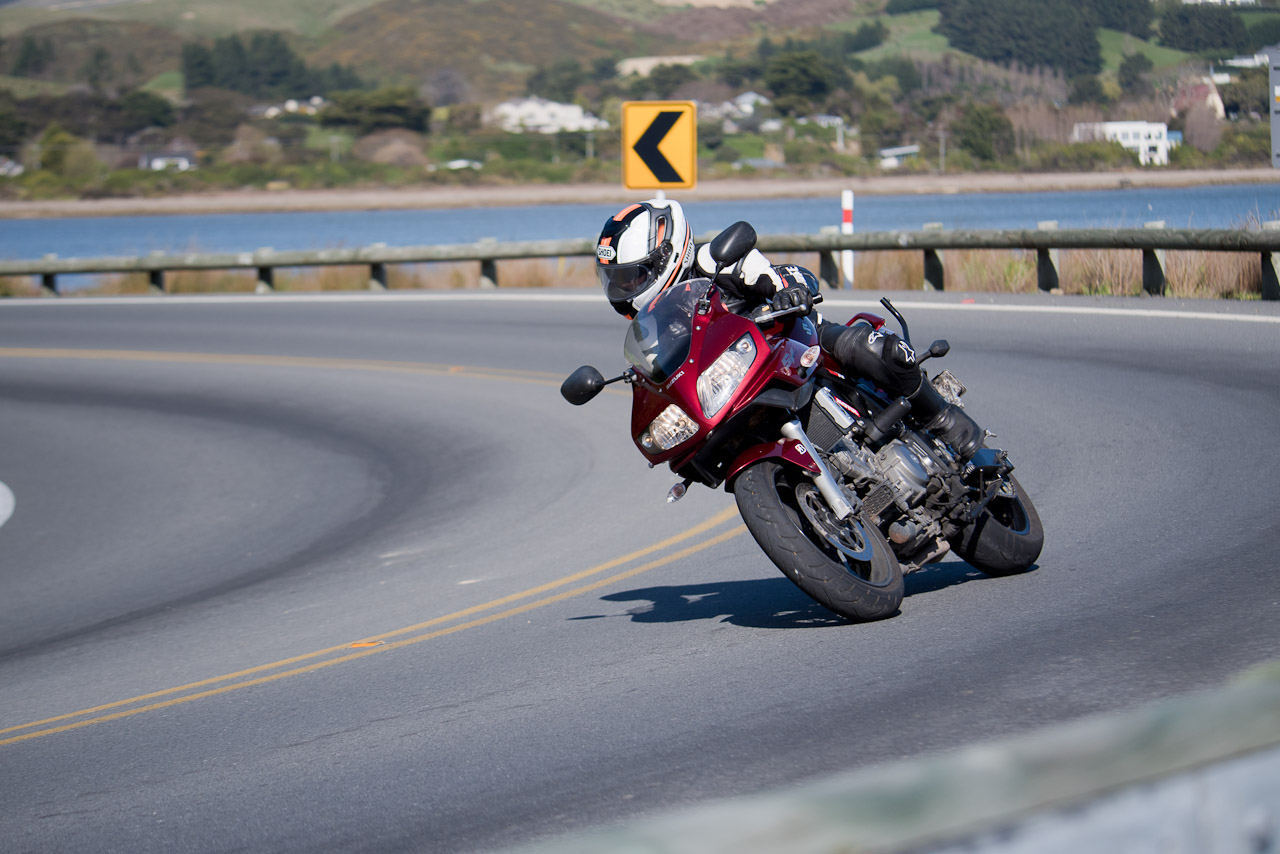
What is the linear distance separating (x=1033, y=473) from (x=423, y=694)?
4.83 metres

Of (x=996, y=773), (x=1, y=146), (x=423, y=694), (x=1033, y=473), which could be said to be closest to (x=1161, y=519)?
(x=1033, y=473)

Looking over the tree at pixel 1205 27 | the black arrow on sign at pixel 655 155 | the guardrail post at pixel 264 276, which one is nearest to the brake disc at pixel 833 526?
the black arrow on sign at pixel 655 155

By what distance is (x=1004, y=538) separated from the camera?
21.0 feet

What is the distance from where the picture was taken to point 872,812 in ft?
4.47

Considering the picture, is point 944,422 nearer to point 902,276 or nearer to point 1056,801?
point 1056,801

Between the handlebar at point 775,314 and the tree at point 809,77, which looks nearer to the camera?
the handlebar at point 775,314

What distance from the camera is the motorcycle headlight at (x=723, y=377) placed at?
5551 millimetres

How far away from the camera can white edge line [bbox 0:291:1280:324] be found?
15562mm

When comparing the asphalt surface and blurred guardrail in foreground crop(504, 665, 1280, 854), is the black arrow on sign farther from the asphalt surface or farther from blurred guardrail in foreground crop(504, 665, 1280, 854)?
blurred guardrail in foreground crop(504, 665, 1280, 854)

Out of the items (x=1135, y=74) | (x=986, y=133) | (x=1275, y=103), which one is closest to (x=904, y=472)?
(x=1275, y=103)

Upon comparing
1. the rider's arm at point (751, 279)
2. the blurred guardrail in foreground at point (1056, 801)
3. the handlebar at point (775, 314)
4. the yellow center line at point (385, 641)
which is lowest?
the yellow center line at point (385, 641)

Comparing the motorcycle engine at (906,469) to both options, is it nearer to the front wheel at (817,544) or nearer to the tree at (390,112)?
the front wheel at (817,544)

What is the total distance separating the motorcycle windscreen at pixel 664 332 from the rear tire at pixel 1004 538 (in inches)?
63.8

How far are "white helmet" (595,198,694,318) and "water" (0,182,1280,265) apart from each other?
1480cm
